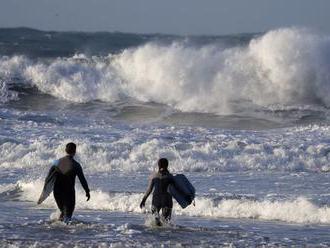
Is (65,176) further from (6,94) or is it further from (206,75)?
(206,75)

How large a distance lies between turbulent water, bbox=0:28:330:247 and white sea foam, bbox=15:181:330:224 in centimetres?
2

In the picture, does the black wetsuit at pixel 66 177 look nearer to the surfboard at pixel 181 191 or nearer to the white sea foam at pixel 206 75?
the surfboard at pixel 181 191

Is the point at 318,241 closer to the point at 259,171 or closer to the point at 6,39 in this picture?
the point at 259,171

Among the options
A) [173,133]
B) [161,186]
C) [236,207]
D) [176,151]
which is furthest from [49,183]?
[173,133]

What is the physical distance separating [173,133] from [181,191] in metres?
10.5

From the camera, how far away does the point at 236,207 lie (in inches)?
535

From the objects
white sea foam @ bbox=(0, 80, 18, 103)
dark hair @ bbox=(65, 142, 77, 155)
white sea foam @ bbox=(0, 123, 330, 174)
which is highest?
white sea foam @ bbox=(0, 80, 18, 103)

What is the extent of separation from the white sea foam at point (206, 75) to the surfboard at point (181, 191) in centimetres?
1552

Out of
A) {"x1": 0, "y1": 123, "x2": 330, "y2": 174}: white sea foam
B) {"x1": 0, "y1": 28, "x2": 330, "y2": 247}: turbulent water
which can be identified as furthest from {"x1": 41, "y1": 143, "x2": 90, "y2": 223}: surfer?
{"x1": 0, "y1": 123, "x2": 330, "y2": 174}: white sea foam

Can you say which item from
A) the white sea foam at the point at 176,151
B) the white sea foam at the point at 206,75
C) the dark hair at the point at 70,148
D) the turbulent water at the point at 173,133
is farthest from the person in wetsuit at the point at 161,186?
the white sea foam at the point at 206,75

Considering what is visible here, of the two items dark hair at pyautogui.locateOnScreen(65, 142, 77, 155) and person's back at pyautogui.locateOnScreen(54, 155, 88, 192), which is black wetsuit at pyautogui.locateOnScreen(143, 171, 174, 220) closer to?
person's back at pyautogui.locateOnScreen(54, 155, 88, 192)

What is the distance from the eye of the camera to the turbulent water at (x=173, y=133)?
40.2ft

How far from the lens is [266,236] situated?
37.8 ft

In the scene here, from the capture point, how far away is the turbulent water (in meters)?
12.3
